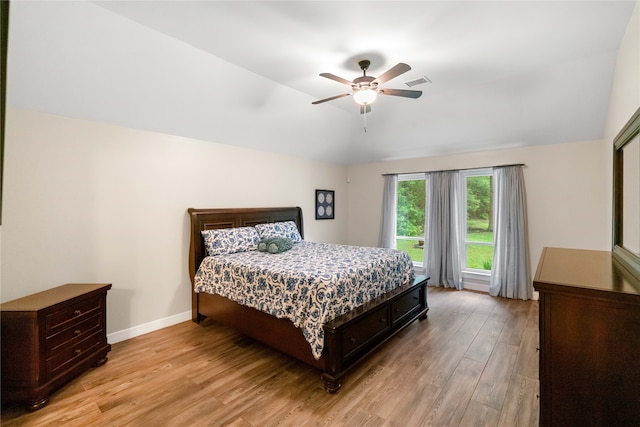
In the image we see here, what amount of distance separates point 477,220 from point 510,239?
63cm

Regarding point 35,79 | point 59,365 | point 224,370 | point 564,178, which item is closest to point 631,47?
point 564,178

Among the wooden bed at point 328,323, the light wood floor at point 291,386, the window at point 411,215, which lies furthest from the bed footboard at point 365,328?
the window at point 411,215

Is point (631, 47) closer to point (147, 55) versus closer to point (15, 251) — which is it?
point (147, 55)

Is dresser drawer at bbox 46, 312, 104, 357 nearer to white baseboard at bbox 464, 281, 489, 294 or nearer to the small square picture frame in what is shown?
the small square picture frame

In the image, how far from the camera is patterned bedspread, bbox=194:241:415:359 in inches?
Result: 88.9

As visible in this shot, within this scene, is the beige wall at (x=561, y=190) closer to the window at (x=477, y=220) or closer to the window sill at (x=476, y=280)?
the window at (x=477, y=220)

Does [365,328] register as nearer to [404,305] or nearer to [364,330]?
[364,330]

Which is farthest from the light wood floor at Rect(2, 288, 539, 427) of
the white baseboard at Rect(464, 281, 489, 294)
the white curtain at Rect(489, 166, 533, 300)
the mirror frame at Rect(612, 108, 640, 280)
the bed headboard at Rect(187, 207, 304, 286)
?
the white baseboard at Rect(464, 281, 489, 294)

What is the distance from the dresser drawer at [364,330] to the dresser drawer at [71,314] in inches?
86.5

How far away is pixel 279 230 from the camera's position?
4.25 metres

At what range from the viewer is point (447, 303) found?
4105 mm

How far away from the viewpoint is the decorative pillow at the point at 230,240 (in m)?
3.43

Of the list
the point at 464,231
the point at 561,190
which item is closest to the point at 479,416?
the point at 464,231

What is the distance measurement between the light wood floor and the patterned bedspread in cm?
42
